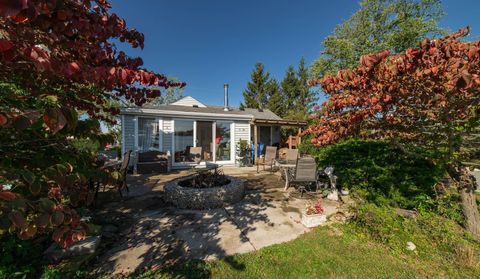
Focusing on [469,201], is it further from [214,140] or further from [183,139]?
[183,139]

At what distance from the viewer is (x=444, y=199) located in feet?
14.6

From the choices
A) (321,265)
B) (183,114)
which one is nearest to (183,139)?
(183,114)

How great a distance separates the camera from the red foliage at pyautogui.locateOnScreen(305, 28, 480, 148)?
2.16 meters

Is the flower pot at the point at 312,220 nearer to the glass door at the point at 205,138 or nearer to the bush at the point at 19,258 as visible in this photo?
the bush at the point at 19,258

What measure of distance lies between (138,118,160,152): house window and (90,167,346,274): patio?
4.29 meters

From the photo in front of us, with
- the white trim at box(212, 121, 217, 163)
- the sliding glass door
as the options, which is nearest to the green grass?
the sliding glass door

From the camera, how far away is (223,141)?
11789 millimetres

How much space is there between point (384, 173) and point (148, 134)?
30.6 ft

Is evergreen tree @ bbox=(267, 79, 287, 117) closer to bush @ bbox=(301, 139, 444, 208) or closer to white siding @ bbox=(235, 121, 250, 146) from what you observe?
white siding @ bbox=(235, 121, 250, 146)

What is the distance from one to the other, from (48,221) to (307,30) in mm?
19649

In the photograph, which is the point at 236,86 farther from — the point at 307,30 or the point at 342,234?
the point at 342,234

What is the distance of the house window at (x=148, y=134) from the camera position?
988 cm

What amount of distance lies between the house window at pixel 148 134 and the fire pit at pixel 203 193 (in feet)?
16.9

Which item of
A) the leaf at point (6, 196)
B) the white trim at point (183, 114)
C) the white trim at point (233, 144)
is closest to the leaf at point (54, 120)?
the leaf at point (6, 196)
